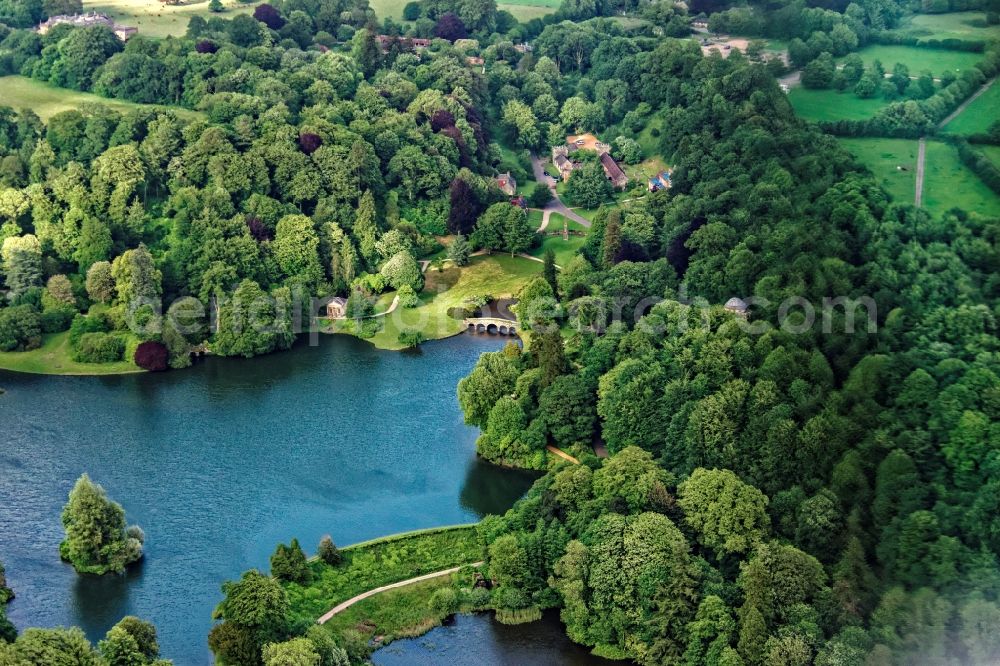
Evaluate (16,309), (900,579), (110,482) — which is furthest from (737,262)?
(16,309)

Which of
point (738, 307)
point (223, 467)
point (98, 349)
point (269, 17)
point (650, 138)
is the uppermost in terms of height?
point (269, 17)

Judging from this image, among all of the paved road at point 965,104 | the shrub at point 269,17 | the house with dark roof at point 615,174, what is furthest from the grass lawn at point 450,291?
the shrub at point 269,17

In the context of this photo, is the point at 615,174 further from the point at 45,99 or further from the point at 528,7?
the point at 45,99

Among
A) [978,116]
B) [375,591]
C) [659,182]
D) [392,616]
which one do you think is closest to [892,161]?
[978,116]

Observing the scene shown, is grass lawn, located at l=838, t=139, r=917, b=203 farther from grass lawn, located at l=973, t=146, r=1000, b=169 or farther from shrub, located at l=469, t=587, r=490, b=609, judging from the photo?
shrub, located at l=469, t=587, r=490, b=609

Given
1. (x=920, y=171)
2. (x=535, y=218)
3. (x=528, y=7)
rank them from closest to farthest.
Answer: (x=920, y=171) → (x=535, y=218) → (x=528, y=7)

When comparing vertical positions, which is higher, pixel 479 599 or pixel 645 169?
pixel 645 169

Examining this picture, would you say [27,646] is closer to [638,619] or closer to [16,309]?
[638,619]

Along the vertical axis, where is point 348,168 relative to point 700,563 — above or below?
above
